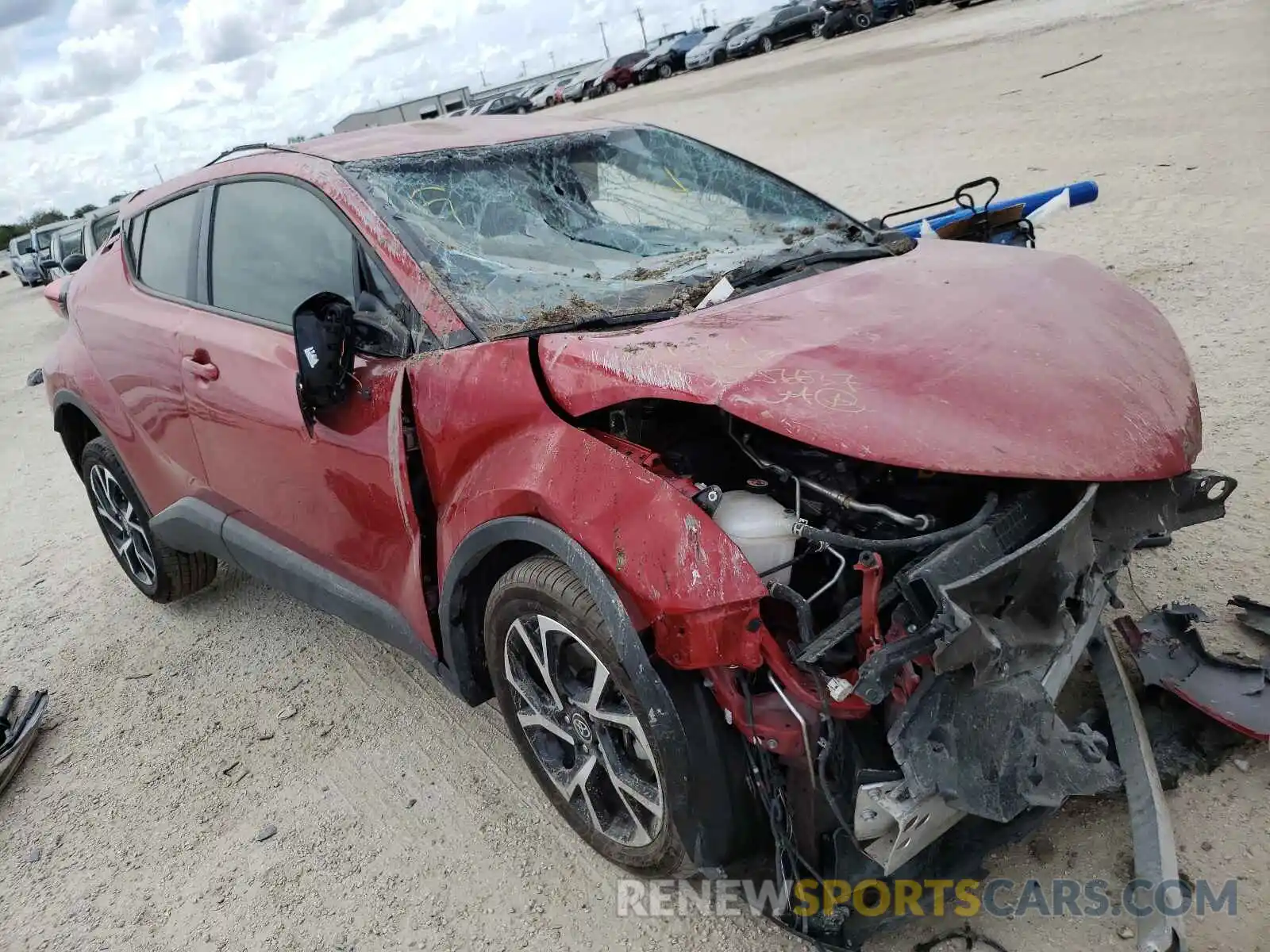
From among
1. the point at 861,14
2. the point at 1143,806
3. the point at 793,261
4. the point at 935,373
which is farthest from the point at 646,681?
the point at 861,14

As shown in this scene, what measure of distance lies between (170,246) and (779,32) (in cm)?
3001

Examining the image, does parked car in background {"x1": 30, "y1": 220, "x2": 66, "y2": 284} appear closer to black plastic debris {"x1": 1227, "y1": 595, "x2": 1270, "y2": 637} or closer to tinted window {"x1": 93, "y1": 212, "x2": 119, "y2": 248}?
tinted window {"x1": 93, "y1": 212, "x2": 119, "y2": 248}

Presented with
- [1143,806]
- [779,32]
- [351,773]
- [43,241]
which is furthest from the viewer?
[779,32]

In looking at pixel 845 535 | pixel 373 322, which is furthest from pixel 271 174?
pixel 845 535

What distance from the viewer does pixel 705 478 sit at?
2164 mm

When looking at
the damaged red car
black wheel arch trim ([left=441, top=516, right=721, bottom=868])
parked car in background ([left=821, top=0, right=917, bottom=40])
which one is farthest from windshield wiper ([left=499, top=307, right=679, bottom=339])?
parked car in background ([left=821, top=0, right=917, bottom=40])

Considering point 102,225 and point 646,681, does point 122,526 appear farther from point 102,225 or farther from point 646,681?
point 102,225

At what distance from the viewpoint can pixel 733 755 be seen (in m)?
1.97

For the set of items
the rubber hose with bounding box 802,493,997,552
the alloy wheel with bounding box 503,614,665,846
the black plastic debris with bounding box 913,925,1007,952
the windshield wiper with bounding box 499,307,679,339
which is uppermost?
the windshield wiper with bounding box 499,307,679,339

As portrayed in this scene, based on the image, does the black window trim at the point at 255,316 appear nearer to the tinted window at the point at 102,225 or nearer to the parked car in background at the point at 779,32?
the tinted window at the point at 102,225

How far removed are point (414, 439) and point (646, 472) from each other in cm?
82

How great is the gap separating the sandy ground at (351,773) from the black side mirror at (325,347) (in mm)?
1216

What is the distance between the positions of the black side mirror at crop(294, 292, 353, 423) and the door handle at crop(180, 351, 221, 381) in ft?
2.27

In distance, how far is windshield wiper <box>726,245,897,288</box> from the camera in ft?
8.54
